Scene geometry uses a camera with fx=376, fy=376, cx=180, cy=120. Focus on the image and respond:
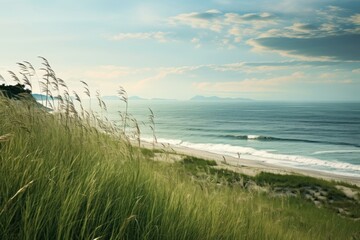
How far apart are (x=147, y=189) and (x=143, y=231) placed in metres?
0.88

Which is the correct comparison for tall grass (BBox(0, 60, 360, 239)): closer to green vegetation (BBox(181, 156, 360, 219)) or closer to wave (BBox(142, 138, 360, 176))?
green vegetation (BBox(181, 156, 360, 219))

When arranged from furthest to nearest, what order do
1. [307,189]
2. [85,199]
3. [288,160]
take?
[288,160] < [307,189] < [85,199]

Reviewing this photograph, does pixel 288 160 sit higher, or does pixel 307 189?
→ pixel 307 189

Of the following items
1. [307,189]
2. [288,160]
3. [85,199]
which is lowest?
[288,160]

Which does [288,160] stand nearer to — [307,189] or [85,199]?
[307,189]

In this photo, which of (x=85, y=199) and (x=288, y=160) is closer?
(x=85, y=199)

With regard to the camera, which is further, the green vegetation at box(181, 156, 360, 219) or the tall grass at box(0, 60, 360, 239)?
the green vegetation at box(181, 156, 360, 219)

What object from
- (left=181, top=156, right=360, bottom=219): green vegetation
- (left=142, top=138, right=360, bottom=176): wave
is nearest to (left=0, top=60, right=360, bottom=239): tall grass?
(left=181, top=156, right=360, bottom=219): green vegetation

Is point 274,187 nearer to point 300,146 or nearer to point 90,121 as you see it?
point 90,121

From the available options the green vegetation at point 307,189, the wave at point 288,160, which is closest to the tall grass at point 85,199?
the green vegetation at point 307,189

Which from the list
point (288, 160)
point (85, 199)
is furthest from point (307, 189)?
point (288, 160)

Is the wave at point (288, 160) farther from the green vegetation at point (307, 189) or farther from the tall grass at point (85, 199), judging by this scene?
the tall grass at point (85, 199)

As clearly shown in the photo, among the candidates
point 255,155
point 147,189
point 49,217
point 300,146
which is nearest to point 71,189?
point 49,217

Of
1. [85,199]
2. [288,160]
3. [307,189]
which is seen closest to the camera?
[85,199]
